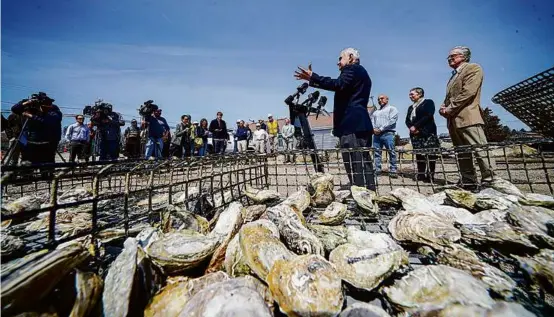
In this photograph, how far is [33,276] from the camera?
77 centimetres

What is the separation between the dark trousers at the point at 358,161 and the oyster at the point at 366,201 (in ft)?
1.53

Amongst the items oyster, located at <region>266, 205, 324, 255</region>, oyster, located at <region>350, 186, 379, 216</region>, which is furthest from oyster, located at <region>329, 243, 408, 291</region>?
oyster, located at <region>350, 186, 379, 216</region>

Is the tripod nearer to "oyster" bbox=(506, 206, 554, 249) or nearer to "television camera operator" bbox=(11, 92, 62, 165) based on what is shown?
"oyster" bbox=(506, 206, 554, 249)

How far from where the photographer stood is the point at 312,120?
3381cm

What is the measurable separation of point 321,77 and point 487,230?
2366mm

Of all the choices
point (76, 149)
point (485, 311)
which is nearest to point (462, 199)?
point (485, 311)

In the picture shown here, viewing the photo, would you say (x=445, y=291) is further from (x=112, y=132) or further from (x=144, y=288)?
(x=112, y=132)

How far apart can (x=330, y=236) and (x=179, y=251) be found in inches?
33.7

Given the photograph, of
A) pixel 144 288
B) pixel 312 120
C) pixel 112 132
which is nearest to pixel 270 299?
pixel 144 288

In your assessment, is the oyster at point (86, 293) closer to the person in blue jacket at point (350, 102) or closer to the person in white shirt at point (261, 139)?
the person in blue jacket at point (350, 102)

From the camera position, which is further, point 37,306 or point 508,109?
point 508,109

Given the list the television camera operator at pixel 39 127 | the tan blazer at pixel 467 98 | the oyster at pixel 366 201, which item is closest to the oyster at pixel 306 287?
the oyster at pixel 366 201

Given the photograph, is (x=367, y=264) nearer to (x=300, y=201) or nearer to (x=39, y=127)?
(x=300, y=201)

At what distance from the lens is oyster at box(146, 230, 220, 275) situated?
1146 mm
